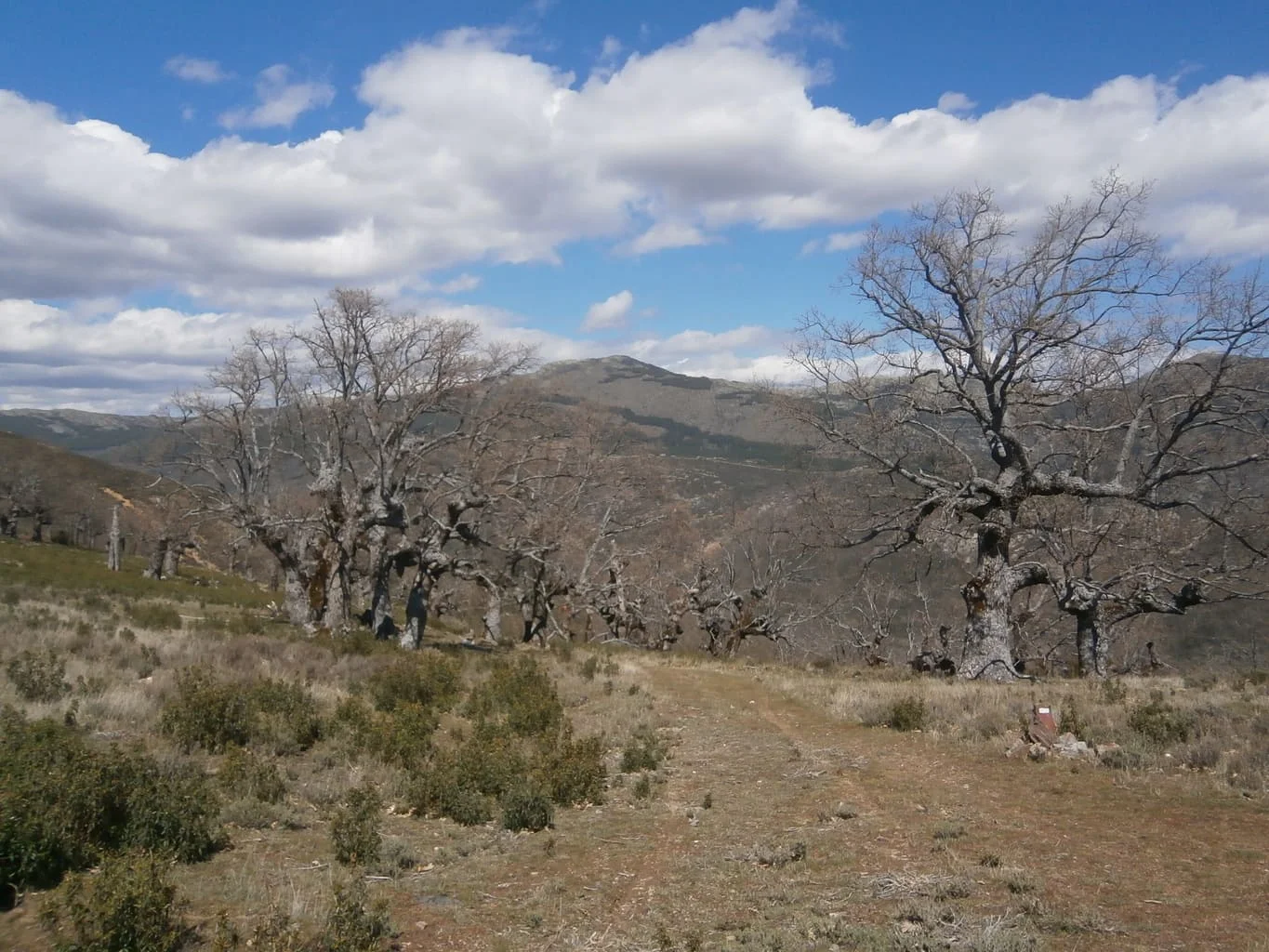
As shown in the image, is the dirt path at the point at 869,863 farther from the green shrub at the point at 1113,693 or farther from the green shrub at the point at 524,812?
the green shrub at the point at 1113,693

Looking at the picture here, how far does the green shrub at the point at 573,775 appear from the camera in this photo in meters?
9.34

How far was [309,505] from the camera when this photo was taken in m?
31.4

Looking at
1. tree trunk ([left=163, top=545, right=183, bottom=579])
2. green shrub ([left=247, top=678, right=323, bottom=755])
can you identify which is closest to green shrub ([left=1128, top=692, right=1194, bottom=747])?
green shrub ([left=247, top=678, right=323, bottom=755])

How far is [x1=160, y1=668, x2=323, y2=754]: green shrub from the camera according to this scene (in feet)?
32.5

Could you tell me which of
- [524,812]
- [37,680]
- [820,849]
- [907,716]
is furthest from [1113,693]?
[37,680]

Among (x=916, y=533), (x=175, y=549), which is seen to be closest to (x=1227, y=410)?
(x=916, y=533)

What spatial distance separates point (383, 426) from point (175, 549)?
134 ft

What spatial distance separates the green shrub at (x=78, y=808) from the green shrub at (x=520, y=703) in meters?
5.28

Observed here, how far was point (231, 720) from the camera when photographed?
10266mm

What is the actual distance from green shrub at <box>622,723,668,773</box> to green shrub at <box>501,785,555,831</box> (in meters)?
2.45

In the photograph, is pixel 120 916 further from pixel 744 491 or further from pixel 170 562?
pixel 744 491

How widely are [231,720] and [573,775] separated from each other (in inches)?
165

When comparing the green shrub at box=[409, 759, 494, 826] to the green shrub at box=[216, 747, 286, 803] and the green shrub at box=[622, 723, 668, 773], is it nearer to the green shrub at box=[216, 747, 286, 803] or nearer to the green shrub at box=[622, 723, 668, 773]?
the green shrub at box=[216, 747, 286, 803]

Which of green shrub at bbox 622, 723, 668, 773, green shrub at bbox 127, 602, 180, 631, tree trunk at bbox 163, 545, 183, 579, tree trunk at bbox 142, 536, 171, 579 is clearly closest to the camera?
green shrub at bbox 622, 723, 668, 773
